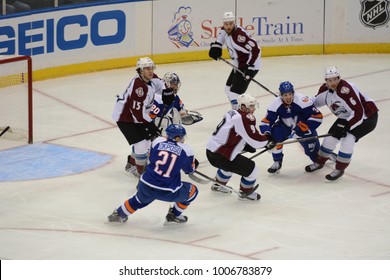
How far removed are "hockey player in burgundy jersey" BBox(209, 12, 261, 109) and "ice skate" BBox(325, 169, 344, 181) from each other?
1.75 meters

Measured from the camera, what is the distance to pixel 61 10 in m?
12.4

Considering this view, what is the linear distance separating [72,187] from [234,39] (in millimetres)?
2471

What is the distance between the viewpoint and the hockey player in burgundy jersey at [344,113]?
8.89 metres

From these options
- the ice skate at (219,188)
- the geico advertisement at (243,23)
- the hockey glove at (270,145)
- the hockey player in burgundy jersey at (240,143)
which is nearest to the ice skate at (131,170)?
the ice skate at (219,188)

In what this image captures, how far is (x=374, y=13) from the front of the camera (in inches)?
540

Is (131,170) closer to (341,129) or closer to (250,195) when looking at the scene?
(250,195)

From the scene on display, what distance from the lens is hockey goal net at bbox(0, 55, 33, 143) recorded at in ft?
34.2

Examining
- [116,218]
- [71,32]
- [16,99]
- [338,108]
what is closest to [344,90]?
[338,108]

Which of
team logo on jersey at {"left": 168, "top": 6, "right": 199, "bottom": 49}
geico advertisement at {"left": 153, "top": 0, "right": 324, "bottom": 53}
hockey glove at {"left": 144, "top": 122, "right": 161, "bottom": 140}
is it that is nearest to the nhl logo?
geico advertisement at {"left": 153, "top": 0, "right": 324, "bottom": 53}

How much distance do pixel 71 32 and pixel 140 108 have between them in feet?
13.1

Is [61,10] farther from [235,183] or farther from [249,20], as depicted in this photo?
[235,183]

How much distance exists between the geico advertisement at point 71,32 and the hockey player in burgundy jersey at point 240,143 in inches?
170

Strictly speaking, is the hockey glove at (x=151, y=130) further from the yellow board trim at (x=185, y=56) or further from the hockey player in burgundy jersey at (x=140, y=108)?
the yellow board trim at (x=185, y=56)

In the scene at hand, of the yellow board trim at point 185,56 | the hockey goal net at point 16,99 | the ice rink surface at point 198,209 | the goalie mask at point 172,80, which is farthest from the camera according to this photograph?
the yellow board trim at point 185,56
